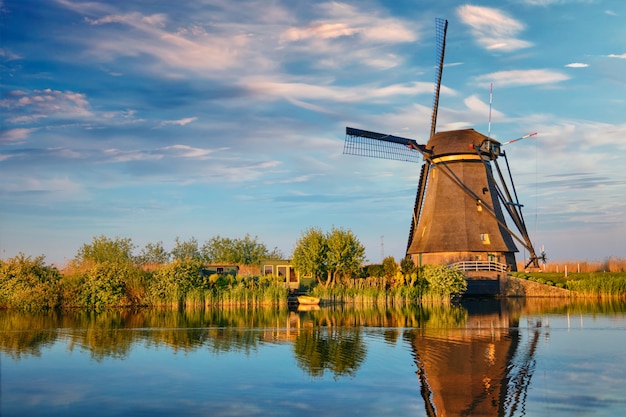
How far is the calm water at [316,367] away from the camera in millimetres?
13008

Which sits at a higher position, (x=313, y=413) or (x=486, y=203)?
(x=486, y=203)

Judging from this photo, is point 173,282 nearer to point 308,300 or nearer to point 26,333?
point 308,300

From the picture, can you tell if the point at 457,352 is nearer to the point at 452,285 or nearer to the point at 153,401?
the point at 153,401

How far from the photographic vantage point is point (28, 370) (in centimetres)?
1689

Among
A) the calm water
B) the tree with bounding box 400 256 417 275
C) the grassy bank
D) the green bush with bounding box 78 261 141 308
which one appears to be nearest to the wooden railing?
the grassy bank

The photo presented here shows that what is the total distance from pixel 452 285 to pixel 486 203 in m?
11.3

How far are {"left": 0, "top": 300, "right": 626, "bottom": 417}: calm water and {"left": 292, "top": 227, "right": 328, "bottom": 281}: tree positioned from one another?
15317mm

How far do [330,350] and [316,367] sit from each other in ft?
9.79

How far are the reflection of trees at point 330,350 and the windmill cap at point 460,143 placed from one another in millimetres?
30017

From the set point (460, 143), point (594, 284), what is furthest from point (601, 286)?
point (460, 143)

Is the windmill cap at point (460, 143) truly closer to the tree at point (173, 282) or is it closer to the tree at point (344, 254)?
the tree at point (344, 254)

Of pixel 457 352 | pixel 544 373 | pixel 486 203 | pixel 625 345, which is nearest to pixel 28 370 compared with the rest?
pixel 457 352

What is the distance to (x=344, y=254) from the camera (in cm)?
4491

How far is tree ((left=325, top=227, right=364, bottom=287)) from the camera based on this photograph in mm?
44969
